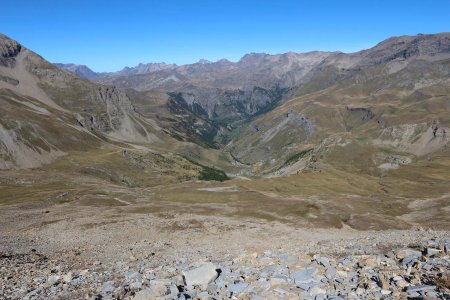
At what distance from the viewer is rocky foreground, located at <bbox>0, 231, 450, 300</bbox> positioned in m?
21.3

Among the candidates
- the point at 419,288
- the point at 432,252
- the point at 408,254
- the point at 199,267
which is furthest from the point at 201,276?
the point at 432,252

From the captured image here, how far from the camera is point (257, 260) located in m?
29.9

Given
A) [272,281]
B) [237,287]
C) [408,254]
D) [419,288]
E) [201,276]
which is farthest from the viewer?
[408,254]

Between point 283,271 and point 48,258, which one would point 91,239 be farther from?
point 283,271

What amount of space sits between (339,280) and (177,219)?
7412 centimetres

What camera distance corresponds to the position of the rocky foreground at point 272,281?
840 inches

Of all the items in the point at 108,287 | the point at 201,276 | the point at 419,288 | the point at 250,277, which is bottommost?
the point at 108,287

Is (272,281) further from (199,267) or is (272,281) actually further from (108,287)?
(108,287)

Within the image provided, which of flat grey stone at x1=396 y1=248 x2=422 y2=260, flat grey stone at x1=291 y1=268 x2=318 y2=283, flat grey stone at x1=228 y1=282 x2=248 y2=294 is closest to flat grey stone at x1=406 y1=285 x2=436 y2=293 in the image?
flat grey stone at x1=291 y1=268 x2=318 y2=283

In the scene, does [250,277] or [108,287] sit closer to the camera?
[250,277]

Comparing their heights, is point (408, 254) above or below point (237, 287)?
above

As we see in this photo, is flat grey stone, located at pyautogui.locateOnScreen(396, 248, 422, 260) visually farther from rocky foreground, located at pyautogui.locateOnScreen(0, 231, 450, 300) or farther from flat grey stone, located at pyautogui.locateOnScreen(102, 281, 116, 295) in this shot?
flat grey stone, located at pyautogui.locateOnScreen(102, 281, 116, 295)

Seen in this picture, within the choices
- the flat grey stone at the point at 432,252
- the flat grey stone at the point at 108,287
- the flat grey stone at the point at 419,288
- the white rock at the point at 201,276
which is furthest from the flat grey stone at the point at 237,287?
the flat grey stone at the point at 432,252

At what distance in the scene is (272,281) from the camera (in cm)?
2350
